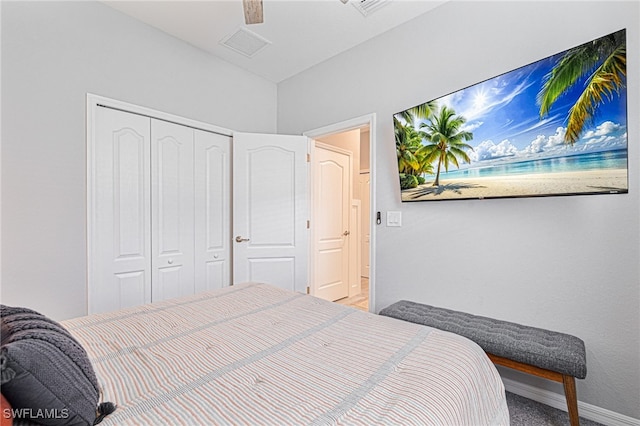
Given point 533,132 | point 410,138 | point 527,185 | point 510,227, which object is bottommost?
point 510,227

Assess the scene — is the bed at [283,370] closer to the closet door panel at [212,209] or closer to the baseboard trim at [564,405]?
the baseboard trim at [564,405]

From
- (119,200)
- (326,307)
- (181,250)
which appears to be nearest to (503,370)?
(326,307)

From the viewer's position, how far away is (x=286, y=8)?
2336 millimetres

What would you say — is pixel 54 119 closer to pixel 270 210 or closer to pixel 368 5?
pixel 270 210

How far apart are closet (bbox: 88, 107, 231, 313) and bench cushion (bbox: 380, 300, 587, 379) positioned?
6.22 feet

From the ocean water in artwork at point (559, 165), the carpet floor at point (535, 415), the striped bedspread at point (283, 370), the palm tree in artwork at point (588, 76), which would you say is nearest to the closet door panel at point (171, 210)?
the striped bedspread at point (283, 370)

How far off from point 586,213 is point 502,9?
4.75 feet

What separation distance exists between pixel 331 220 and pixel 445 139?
206 cm

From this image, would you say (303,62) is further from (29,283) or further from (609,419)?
(609,419)

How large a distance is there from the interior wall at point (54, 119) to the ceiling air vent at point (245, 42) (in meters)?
0.62

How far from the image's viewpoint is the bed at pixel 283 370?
0.77 m

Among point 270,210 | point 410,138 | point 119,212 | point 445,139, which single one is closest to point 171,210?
point 119,212

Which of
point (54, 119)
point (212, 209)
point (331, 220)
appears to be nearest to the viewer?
point (54, 119)

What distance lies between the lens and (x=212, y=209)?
301cm
